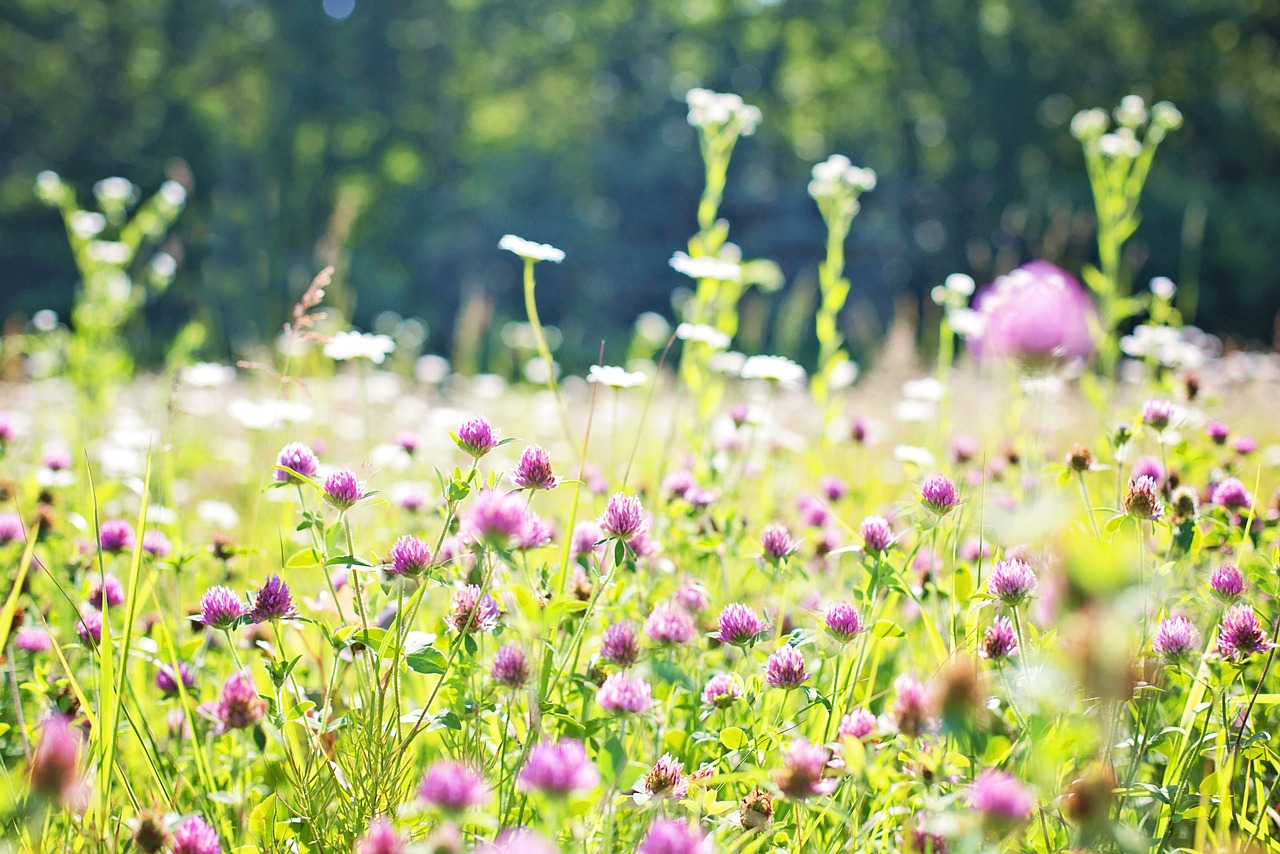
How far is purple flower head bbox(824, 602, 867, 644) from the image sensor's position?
1.14 meters

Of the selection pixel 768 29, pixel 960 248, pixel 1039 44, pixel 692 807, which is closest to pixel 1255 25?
pixel 1039 44

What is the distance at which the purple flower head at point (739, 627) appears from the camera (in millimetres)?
1181

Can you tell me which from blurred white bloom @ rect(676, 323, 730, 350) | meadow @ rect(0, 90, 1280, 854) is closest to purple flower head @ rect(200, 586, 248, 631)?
meadow @ rect(0, 90, 1280, 854)

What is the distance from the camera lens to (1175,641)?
46.6 inches

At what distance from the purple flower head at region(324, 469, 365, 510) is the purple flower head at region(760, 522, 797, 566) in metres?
0.60

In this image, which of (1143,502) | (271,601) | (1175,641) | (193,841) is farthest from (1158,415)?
(193,841)

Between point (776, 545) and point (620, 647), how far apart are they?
1.08 feet

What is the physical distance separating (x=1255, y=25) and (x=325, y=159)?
19.5 meters

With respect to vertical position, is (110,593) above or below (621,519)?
below

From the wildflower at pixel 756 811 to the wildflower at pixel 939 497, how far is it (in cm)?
41

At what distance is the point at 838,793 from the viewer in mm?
1272

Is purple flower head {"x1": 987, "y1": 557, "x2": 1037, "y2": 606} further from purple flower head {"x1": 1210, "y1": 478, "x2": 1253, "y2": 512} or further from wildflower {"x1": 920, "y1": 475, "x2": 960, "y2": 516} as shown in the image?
purple flower head {"x1": 1210, "y1": 478, "x2": 1253, "y2": 512}

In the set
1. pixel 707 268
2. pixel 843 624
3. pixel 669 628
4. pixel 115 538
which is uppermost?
pixel 707 268

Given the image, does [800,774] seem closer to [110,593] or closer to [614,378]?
[614,378]
